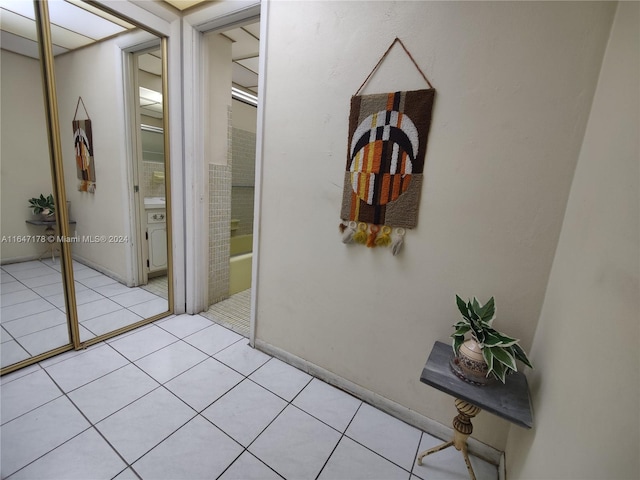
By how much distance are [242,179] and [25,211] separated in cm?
257

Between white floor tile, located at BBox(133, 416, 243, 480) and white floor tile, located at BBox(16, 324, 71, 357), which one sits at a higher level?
white floor tile, located at BBox(16, 324, 71, 357)

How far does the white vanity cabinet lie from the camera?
2.50 m

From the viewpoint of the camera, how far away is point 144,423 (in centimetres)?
133

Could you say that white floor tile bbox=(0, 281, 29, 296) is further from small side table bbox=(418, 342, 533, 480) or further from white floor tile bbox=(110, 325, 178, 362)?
small side table bbox=(418, 342, 533, 480)

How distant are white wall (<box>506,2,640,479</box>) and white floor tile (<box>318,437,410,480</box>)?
51cm

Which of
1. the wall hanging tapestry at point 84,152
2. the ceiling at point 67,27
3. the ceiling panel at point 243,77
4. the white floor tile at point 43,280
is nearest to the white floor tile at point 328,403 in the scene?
the white floor tile at point 43,280

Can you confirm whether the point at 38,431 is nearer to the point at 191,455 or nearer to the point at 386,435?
the point at 191,455

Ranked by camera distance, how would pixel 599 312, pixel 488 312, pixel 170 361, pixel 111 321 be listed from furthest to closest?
pixel 111 321, pixel 170 361, pixel 488 312, pixel 599 312

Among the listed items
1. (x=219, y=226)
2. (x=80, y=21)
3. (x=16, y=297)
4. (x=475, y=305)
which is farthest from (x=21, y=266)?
(x=475, y=305)

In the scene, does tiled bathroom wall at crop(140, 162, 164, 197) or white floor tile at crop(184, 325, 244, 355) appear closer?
white floor tile at crop(184, 325, 244, 355)

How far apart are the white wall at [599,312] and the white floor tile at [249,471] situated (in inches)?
39.5

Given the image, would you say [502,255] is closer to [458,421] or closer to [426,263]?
[426,263]

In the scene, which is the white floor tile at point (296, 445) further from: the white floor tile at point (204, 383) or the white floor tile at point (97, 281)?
the white floor tile at point (97, 281)

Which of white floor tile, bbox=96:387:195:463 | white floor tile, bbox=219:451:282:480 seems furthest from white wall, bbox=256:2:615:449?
white floor tile, bbox=96:387:195:463
